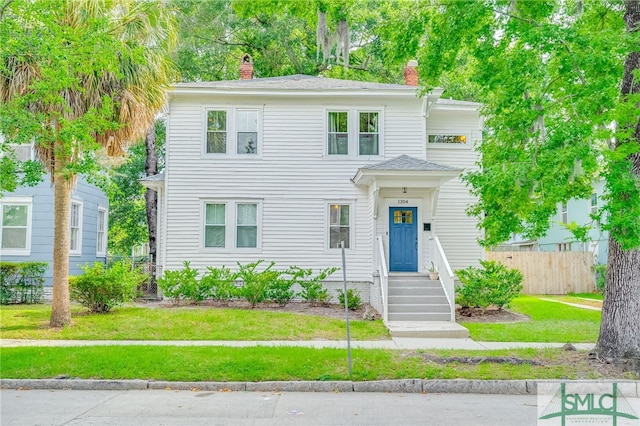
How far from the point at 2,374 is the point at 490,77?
8.76 m

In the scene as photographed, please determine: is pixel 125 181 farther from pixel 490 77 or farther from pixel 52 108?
pixel 490 77

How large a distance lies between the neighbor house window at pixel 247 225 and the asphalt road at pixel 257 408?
8.99 m

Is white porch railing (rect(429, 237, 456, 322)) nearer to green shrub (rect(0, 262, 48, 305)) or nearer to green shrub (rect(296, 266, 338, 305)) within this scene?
green shrub (rect(296, 266, 338, 305))

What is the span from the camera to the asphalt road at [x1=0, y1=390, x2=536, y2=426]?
590cm

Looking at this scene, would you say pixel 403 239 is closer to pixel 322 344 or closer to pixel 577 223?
pixel 322 344

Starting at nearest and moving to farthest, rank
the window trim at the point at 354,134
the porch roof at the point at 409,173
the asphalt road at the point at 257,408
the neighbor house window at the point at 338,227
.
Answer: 1. the asphalt road at the point at 257,408
2. the porch roof at the point at 409,173
3. the neighbor house window at the point at 338,227
4. the window trim at the point at 354,134

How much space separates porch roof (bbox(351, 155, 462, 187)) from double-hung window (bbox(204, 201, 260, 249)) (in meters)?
3.80

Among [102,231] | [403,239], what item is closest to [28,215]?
[102,231]

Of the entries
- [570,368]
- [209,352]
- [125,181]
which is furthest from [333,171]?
[125,181]

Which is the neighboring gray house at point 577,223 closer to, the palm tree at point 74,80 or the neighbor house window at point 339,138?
the neighbor house window at point 339,138

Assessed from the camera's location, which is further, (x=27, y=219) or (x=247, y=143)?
(x=27, y=219)

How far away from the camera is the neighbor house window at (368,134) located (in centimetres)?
1630

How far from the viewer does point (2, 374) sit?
771 centimetres

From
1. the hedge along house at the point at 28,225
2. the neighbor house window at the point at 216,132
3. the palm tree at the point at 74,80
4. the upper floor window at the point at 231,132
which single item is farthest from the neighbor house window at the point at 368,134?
the hedge along house at the point at 28,225
